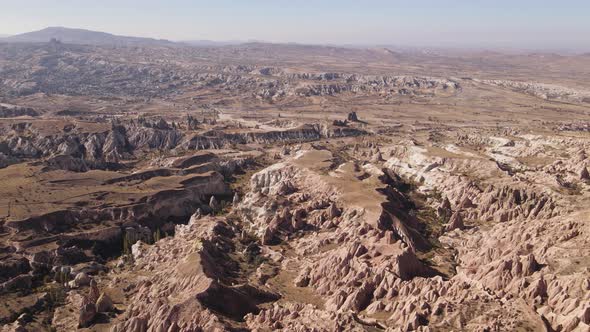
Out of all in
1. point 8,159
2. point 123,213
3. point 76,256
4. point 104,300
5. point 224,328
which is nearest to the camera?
point 224,328

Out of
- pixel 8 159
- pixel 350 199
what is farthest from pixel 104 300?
pixel 8 159

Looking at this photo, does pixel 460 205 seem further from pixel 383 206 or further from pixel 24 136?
pixel 24 136

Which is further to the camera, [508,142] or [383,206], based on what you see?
[508,142]

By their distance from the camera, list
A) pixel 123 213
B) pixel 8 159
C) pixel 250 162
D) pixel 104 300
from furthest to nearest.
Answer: pixel 250 162, pixel 8 159, pixel 123 213, pixel 104 300

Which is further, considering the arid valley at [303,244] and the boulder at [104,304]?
the boulder at [104,304]

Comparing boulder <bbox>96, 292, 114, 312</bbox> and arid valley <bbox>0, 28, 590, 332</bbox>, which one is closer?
arid valley <bbox>0, 28, 590, 332</bbox>

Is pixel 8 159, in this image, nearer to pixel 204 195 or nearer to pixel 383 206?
pixel 204 195

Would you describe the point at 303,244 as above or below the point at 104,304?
above

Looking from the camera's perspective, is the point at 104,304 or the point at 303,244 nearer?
the point at 104,304

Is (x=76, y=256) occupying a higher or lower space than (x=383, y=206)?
lower
